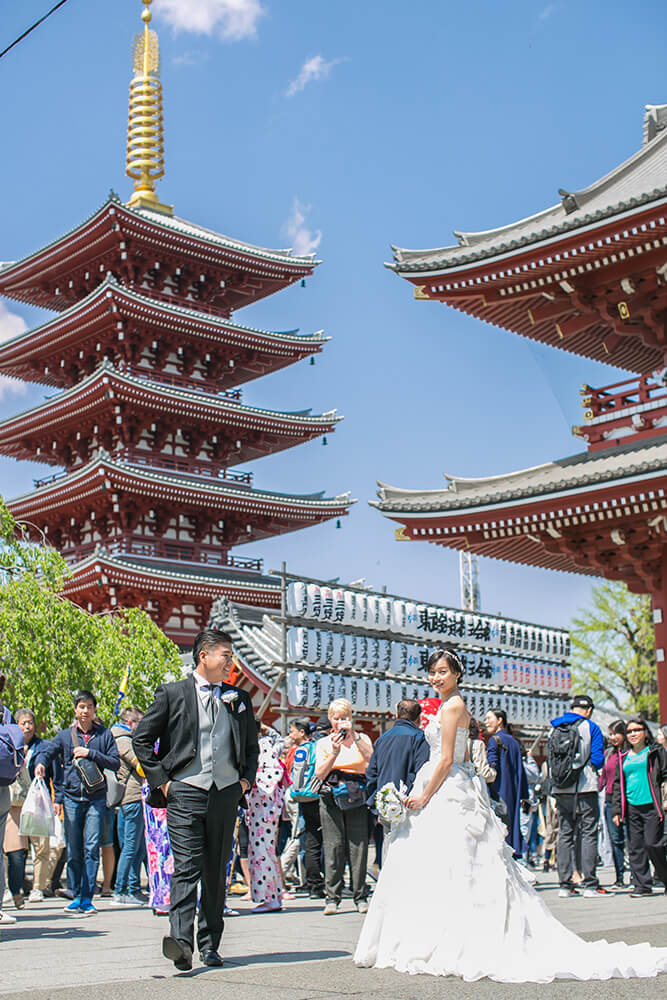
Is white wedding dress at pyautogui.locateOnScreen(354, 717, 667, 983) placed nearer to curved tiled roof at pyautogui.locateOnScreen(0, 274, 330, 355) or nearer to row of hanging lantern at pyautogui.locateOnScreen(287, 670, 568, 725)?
row of hanging lantern at pyautogui.locateOnScreen(287, 670, 568, 725)

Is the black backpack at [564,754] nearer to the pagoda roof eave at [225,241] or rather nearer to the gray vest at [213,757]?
the gray vest at [213,757]

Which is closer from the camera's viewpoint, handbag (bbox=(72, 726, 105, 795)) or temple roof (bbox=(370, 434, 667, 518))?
handbag (bbox=(72, 726, 105, 795))

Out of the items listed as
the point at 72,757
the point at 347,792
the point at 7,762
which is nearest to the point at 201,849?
the point at 7,762

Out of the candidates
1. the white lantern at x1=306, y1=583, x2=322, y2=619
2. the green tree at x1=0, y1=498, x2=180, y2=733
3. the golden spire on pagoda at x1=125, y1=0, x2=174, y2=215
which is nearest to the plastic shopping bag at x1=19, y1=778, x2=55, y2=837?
the green tree at x1=0, y1=498, x2=180, y2=733

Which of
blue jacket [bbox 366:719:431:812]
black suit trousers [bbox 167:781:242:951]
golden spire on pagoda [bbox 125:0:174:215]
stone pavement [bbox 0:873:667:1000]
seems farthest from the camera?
golden spire on pagoda [bbox 125:0:174:215]

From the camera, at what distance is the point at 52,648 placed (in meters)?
17.8

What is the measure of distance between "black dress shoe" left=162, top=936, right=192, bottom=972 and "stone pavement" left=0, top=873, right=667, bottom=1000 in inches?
2.4

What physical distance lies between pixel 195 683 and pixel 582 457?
11790 mm

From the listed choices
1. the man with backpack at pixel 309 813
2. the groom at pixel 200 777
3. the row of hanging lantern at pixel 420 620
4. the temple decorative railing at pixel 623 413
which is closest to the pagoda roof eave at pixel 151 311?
Answer: the row of hanging lantern at pixel 420 620

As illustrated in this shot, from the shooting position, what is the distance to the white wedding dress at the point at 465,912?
5473 mm

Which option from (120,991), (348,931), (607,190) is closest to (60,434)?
(607,190)

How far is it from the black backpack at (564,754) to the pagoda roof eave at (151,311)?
74.1ft

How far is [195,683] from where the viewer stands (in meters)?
6.19

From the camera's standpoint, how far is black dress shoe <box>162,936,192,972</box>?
5.56 m
